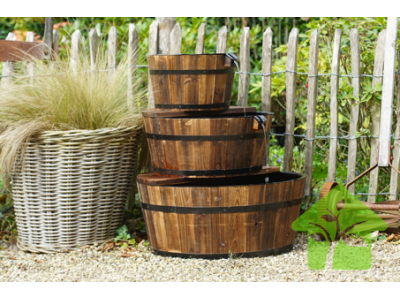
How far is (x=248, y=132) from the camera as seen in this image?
131 inches

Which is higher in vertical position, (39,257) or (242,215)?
(242,215)

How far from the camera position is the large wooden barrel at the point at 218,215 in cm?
319

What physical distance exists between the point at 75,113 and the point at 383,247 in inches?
88.0

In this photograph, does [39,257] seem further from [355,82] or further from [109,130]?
[355,82]

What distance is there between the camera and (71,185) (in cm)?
352

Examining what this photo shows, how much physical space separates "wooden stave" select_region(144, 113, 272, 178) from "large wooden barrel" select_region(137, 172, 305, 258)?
11 cm

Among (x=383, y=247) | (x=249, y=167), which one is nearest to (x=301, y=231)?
(x=383, y=247)

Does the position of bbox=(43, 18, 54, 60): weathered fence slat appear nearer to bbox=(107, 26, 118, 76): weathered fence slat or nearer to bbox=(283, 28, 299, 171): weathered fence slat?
bbox=(107, 26, 118, 76): weathered fence slat

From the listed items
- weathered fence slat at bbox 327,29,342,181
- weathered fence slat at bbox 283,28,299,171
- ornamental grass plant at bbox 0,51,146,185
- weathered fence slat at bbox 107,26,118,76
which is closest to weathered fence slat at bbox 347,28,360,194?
weathered fence slat at bbox 327,29,342,181

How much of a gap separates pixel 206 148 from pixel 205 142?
1.5 inches

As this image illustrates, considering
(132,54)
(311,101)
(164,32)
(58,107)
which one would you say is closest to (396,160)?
(311,101)

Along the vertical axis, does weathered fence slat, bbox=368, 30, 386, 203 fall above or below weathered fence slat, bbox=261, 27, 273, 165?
below

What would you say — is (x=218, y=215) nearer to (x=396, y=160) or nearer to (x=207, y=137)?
(x=207, y=137)

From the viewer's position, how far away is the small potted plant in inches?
135
